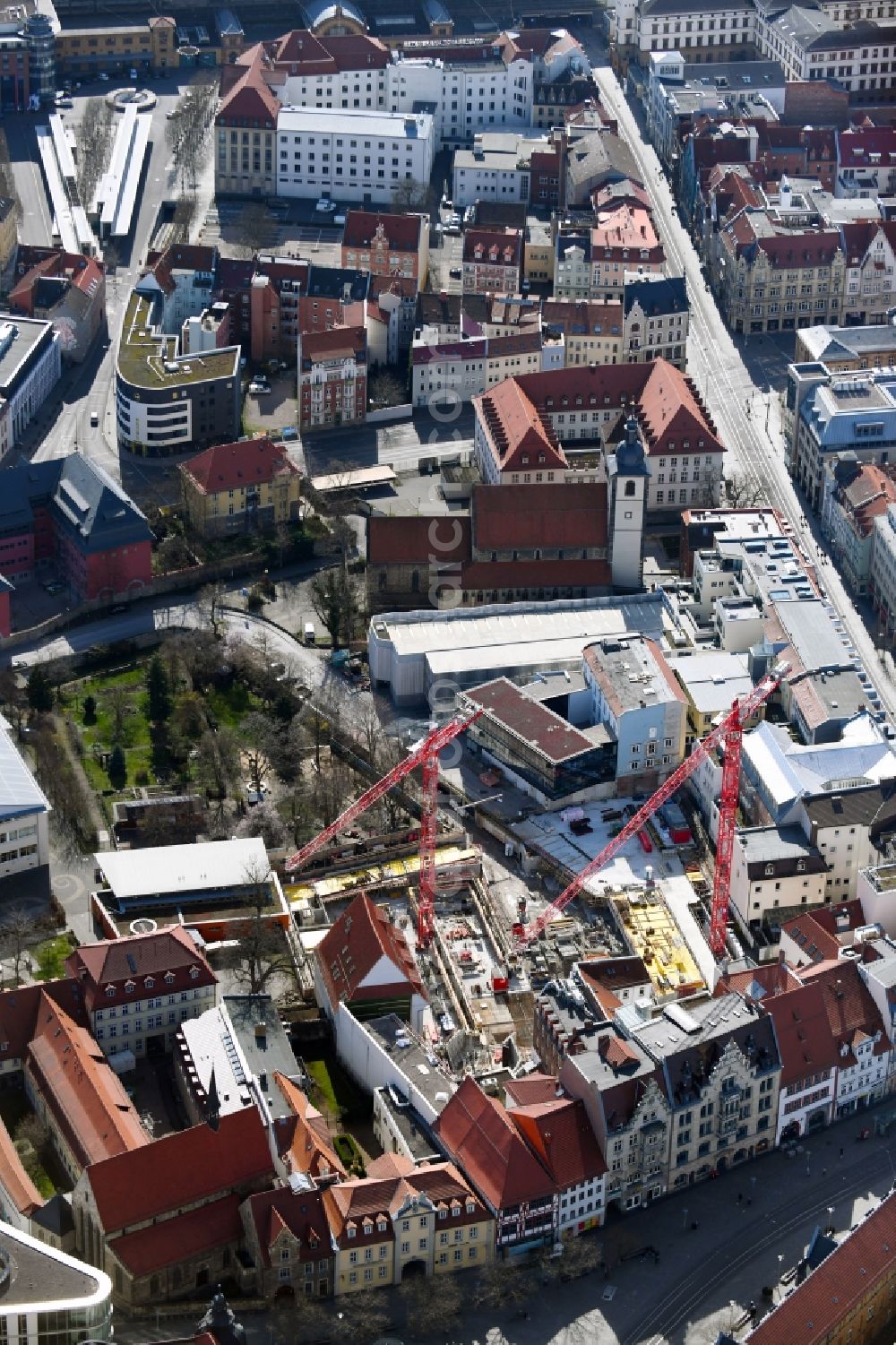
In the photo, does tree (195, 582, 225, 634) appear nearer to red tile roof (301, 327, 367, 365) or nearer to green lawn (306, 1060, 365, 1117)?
red tile roof (301, 327, 367, 365)

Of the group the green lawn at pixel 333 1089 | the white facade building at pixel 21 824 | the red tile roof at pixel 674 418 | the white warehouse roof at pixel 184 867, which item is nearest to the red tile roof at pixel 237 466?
the red tile roof at pixel 674 418

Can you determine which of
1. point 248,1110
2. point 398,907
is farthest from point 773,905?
point 248,1110

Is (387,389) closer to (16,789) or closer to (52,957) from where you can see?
(16,789)

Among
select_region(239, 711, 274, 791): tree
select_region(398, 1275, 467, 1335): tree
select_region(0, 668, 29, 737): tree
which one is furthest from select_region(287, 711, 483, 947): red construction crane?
select_region(398, 1275, 467, 1335): tree

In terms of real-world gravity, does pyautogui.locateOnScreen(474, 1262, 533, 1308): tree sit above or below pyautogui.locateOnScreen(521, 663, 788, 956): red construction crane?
below

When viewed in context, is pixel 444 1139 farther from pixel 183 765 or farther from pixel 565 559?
pixel 565 559

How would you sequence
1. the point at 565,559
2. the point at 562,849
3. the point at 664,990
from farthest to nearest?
1. the point at 565,559
2. the point at 562,849
3. the point at 664,990
